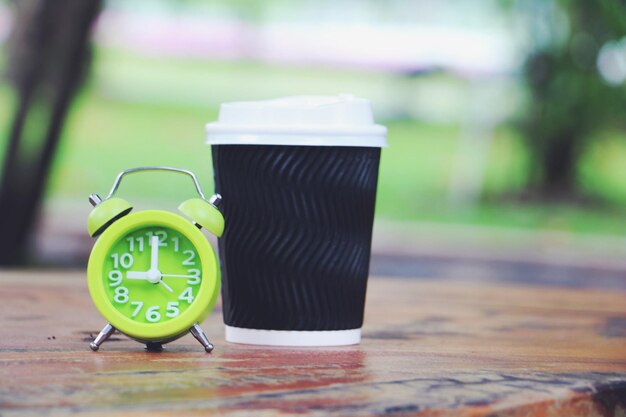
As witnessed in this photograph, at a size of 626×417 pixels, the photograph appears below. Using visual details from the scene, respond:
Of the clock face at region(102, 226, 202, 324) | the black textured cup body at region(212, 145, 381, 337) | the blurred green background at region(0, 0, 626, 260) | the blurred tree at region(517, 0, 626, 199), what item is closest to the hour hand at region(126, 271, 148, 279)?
the clock face at region(102, 226, 202, 324)

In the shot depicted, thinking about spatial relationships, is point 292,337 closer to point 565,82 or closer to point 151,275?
point 151,275

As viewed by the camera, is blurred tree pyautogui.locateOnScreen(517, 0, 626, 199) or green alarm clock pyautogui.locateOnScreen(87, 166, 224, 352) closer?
green alarm clock pyautogui.locateOnScreen(87, 166, 224, 352)

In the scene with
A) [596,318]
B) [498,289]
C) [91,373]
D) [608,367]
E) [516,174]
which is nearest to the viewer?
[91,373]

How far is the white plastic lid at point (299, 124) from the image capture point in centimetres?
122

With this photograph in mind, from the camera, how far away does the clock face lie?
1167 mm

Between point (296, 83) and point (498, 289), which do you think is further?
point (296, 83)

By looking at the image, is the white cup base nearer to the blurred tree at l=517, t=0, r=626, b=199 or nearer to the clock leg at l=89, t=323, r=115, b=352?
the clock leg at l=89, t=323, r=115, b=352

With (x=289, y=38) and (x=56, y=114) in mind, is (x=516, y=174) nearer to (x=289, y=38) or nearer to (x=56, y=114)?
(x=289, y=38)

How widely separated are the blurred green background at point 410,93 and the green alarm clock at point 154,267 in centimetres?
638

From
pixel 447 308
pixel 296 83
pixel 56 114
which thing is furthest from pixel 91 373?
pixel 296 83

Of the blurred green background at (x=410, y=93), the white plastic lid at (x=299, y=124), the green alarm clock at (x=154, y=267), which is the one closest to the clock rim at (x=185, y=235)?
the green alarm clock at (x=154, y=267)

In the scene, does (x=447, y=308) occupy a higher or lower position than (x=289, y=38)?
lower

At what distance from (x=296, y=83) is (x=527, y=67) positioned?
3.09 metres

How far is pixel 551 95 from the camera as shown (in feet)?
28.7
